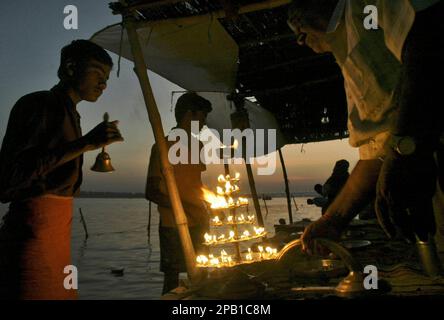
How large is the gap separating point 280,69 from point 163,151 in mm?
4738

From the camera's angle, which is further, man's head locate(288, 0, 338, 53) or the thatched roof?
the thatched roof

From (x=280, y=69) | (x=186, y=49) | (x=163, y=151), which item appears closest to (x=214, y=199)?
(x=163, y=151)

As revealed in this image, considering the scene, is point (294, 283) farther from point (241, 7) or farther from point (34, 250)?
point (241, 7)

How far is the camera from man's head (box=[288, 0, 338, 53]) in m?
2.16

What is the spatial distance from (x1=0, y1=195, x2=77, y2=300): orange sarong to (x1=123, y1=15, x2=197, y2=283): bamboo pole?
81.0 inches

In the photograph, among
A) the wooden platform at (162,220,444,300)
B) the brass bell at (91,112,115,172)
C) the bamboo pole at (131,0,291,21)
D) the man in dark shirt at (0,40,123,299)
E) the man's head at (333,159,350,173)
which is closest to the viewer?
the wooden platform at (162,220,444,300)

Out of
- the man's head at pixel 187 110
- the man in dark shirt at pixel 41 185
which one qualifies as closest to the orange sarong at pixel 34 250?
the man in dark shirt at pixel 41 185

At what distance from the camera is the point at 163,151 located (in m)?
4.55

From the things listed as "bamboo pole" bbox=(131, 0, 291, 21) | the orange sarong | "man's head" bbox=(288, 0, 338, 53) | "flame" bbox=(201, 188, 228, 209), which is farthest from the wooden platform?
"bamboo pole" bbox=(131, 0, 291, 21)

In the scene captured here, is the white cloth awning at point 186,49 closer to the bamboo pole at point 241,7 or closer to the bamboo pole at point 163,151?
the bamboo pole at point 241,7

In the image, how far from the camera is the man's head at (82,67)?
103 inches

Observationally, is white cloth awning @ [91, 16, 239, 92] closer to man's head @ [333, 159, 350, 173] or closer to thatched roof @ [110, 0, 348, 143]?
thatched roof @ [110, 0, 348, 143]

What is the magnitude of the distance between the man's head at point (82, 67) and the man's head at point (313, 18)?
58.2 inches
